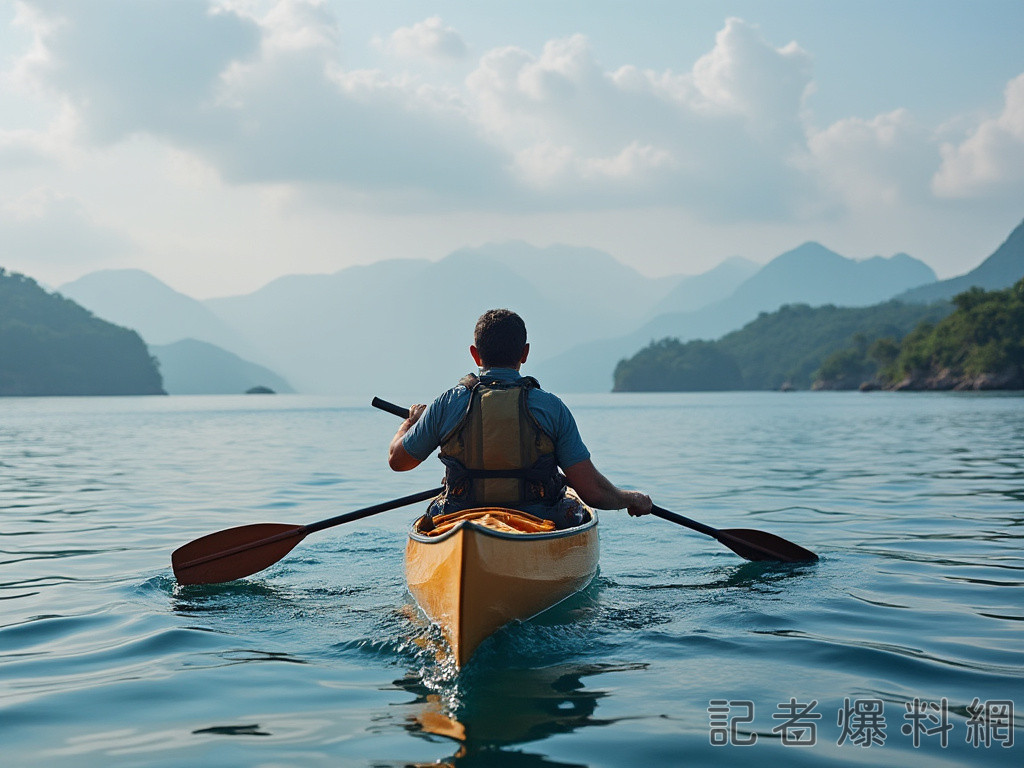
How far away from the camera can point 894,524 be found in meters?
11.3

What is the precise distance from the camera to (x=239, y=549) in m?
8.12

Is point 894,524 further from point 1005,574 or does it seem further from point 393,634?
point 393,634

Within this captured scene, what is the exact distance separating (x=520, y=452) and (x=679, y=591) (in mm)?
2467

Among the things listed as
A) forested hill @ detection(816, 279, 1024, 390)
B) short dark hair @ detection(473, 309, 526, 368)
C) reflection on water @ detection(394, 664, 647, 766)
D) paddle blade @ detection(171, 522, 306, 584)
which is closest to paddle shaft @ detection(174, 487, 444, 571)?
paddle blade @ detection(171, 522, 306, 584)

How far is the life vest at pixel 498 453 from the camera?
20.5ft

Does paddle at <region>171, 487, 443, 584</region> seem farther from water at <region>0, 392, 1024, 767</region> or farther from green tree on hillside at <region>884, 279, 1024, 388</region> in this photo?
green tree on hillside at <region>884, 279, 1024, 388</region>

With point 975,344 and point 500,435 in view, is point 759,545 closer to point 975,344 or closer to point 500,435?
point 500,435

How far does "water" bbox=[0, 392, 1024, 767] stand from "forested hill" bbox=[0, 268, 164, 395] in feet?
497

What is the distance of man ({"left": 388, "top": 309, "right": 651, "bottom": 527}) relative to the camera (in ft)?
20.5

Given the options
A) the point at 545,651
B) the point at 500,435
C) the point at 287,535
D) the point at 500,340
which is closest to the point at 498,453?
the point at 500,435

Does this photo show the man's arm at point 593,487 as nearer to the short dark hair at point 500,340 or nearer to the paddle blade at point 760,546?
the short dark hair at point 500,340

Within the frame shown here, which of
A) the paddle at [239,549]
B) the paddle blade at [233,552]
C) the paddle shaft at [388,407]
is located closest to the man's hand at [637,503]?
the paddle at [239,549]

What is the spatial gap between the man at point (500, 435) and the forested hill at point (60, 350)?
157 metres

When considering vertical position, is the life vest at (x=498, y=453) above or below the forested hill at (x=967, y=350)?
below
